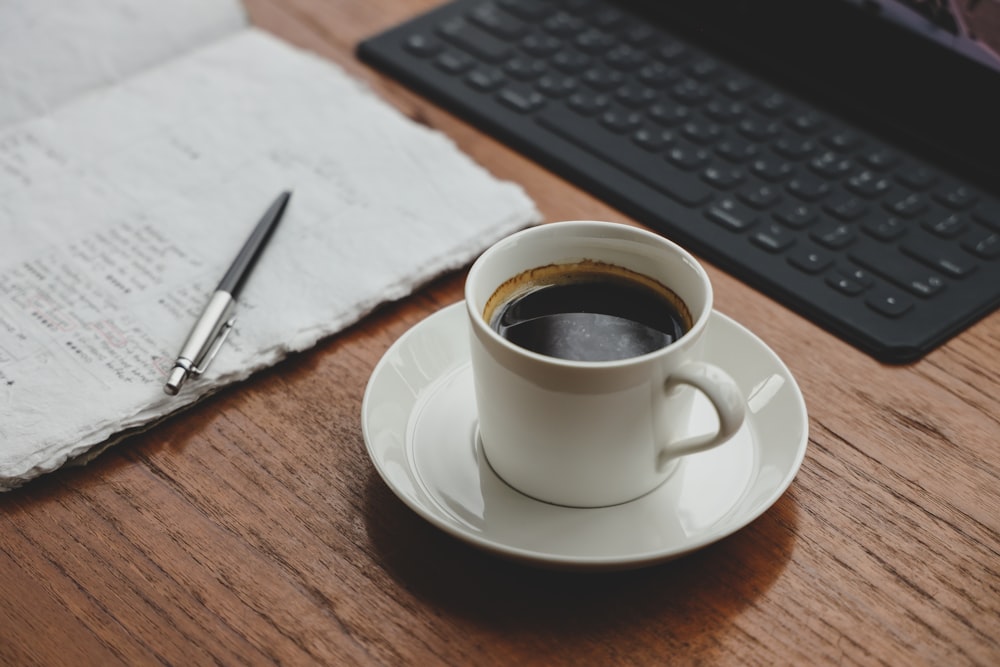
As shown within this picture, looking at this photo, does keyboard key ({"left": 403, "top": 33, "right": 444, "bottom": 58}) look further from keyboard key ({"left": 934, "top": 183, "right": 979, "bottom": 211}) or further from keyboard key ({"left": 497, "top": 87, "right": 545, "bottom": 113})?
keyboard key ({"left": 934, "top": 183, "right": 979, "bottom": 211})

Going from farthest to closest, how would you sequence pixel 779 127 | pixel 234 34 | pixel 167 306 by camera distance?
pixel 234 34 → pixel 779 127 → pixel 167 306

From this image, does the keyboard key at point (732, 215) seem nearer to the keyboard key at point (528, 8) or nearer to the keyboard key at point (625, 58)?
the keyboard key at point (625, 58)

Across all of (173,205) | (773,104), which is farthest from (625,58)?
(173,205)

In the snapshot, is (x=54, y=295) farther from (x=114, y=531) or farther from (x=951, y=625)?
(x=951, y=625)

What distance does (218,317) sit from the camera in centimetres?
59

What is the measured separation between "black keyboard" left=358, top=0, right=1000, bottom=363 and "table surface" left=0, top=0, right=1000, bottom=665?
6 centimetres

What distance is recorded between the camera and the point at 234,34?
0.88m

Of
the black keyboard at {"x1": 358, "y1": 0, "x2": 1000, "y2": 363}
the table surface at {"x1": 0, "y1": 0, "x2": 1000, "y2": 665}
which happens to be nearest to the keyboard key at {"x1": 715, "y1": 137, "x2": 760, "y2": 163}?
the black keyboard at {"x1": 358, "y1": 0, "x2": 1000, "y2": 363}

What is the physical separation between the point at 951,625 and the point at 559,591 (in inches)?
7.2

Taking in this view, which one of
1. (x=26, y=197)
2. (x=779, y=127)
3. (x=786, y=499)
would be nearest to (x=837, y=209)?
(x=779, y=127)

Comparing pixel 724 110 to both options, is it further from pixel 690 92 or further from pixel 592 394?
pixel 592 394

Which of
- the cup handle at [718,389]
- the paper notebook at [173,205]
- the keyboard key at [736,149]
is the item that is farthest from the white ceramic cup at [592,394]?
the keyboard key at [736,149]

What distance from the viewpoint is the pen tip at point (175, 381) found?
54cm

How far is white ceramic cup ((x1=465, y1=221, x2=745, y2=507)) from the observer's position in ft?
1.37
